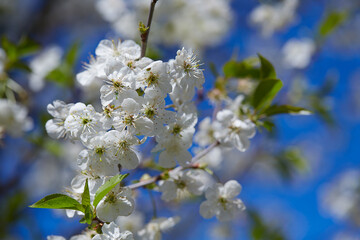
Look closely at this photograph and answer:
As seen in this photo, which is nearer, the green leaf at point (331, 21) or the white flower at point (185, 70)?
the white flower at point (185, 70)

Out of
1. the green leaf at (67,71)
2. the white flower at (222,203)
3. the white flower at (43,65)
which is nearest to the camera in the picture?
the white flower at (222,203)

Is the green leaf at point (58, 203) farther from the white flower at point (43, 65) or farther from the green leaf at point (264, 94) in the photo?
the white flower at point (43, 65)

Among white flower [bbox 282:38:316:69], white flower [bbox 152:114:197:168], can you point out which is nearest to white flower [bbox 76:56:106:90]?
white flower [bbox 152:114:197:168]

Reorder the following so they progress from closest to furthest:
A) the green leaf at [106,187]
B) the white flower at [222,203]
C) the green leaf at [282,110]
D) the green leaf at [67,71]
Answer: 1. the green leaf at [106,187]
2. the white flower at [222,203]
3. the green leaf at [282,110]
4. the green leaf at [67,71]

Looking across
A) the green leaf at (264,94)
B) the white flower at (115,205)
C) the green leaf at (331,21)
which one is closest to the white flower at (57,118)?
the white flower at (115,205)

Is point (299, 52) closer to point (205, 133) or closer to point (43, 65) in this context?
point (205, 133)

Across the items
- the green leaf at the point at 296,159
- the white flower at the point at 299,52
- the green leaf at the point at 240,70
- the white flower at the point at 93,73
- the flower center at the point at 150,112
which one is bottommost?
the flower center at the point at 150,112

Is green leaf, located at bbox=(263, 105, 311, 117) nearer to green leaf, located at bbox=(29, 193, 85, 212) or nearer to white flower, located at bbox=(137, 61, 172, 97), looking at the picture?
white flower, located at bbox=(137, 61, 172, 97)

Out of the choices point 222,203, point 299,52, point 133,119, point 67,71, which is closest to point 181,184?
point 222,203
